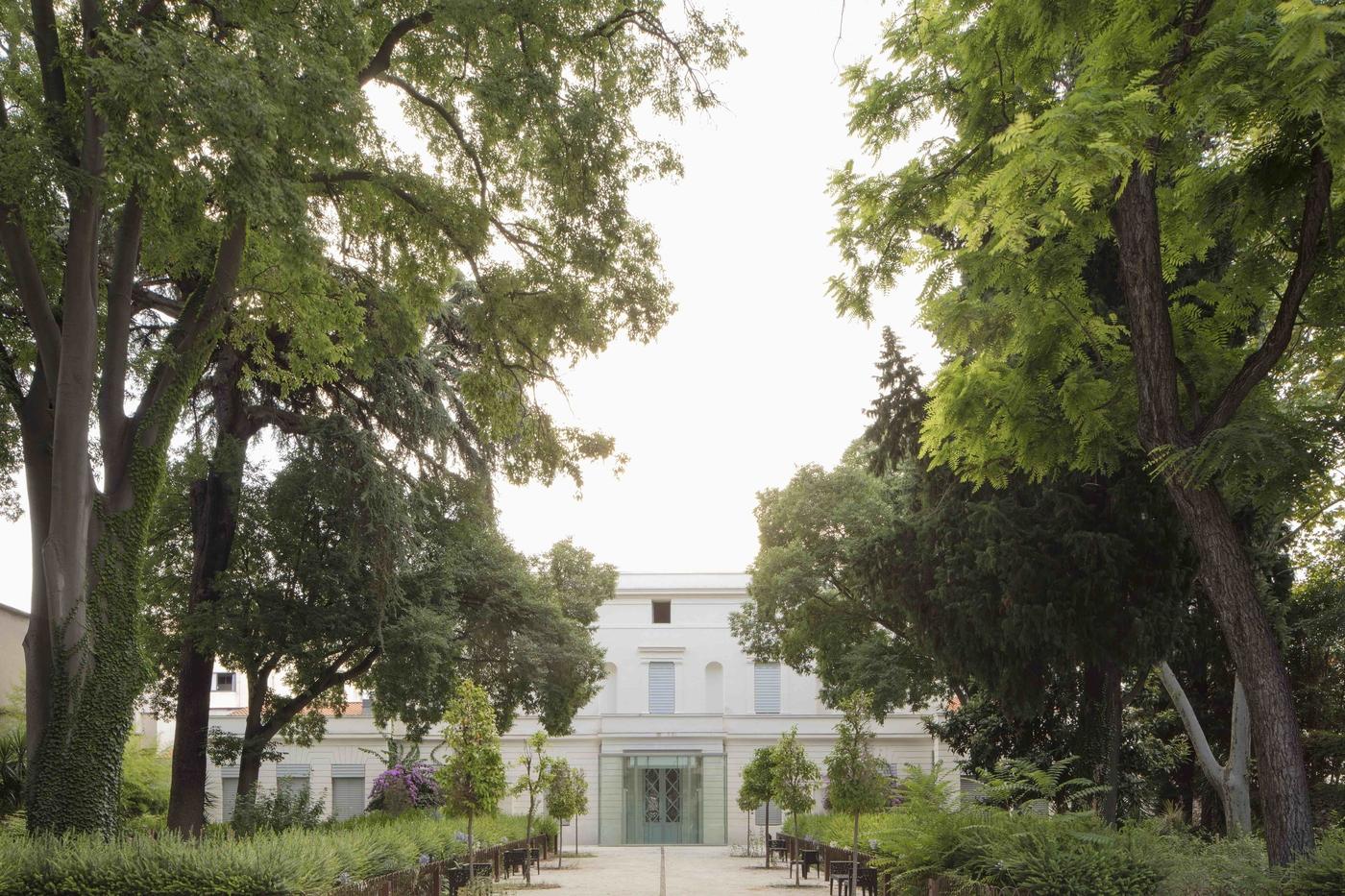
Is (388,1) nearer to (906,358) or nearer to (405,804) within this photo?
(906,358)

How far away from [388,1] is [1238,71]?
10.2m

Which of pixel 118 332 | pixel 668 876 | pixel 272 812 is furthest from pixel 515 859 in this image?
pixel 118 332

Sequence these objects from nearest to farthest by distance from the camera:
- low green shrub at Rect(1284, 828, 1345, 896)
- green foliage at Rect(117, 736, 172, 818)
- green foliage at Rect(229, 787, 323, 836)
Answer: low green shrub at Rect(1284, 828, 1345, 896) → green foliage at Rect(229, 787, 323, 836) → green foliage at Rect(117, 736, 172, 818)

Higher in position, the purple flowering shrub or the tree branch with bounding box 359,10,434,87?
the tree branch with bounding box 359,10,434,87

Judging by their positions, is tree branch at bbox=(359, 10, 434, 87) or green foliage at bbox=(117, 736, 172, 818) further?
green foliage at bbox=(117, 736, 172, 818)

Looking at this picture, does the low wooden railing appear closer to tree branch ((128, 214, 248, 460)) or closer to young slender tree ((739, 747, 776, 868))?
tree branch ((128, 214, 248, 460))

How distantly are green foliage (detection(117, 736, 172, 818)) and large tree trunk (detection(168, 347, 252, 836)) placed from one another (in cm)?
674

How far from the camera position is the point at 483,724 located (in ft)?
66.9

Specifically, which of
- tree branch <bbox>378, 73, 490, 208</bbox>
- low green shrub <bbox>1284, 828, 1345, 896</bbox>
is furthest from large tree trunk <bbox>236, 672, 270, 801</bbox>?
low green shrub <bbox>1284, 828, 1345, 896</bbox>

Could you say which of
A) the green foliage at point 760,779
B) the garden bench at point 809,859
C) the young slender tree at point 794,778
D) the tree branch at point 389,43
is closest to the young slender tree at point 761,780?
the green foliage at point 760,779

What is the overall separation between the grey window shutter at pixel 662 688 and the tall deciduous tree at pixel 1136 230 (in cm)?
3969

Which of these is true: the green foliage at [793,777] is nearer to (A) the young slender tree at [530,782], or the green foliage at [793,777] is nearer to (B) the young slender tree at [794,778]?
(B) the young slender tree at [794,778]

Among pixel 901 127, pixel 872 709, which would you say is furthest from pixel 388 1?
pixel 872 709

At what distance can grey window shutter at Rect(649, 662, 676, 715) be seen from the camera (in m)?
51.8
